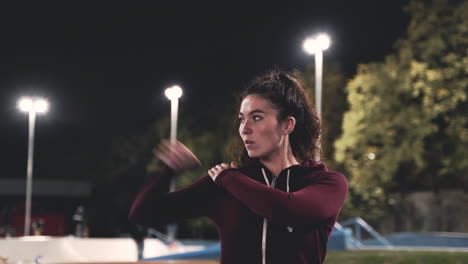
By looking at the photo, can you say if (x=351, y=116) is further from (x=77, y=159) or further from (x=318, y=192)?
(x=77, y=159)

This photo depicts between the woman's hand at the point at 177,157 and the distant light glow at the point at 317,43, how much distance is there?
18.1 m

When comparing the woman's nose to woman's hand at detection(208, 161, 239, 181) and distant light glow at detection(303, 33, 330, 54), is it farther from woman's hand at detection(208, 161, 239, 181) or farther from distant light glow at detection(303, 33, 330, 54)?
distant light glow at detection(303, 33, 330, 54)

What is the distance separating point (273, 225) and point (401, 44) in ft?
81.6

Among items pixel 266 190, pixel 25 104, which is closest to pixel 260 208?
pixel 266 190

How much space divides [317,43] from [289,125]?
18220mm

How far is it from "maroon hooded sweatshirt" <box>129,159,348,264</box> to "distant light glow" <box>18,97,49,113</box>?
27924mm

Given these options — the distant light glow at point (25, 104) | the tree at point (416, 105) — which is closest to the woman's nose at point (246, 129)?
the tree at point (416, 105)

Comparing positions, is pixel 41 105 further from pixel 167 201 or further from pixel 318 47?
pixel 167 201

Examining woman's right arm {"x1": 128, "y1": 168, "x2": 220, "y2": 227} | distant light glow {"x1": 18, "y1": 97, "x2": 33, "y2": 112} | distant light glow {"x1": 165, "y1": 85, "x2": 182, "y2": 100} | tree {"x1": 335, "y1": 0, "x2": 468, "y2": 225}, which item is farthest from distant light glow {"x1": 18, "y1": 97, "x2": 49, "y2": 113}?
woman's right arm {"x1": 128, "y1": 168, "x2": 220, "y2": 227}

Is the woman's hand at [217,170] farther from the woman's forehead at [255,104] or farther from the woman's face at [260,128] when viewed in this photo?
the woman's forehead at [255,104]

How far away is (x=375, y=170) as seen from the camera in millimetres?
26250

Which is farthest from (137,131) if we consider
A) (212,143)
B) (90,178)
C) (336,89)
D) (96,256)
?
(96,256)

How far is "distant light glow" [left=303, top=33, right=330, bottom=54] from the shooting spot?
66.6 feet

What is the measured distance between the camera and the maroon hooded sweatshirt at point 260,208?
2.40 m
